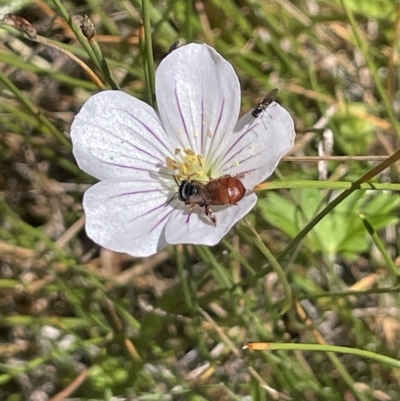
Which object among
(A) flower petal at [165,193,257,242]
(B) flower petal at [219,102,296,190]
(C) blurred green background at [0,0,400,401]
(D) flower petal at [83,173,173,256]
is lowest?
(C) blurred green background at [0,0,400,401]

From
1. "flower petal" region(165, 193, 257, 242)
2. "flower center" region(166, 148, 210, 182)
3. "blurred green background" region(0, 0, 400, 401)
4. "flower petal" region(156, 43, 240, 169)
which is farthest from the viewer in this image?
"blurred green background" region(0, 0, 400, 401)

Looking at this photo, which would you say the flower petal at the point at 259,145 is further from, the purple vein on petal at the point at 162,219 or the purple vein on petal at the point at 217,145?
the purple vein on petal at the point at 162,219

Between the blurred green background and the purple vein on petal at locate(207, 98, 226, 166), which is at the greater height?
the purple vein on petal at locate(207, 98, 226, 166)

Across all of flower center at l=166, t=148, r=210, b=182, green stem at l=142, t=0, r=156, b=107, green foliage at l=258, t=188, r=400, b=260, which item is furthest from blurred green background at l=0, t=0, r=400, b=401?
green stem at l=142, t=0, r=156, b=107

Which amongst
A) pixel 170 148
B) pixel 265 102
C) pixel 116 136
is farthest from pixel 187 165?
pixel 265 102

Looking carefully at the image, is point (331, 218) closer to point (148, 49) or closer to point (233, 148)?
point (233, 148)

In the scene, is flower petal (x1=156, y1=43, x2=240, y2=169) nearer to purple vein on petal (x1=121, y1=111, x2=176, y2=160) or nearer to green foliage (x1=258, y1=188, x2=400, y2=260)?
purple vein on petal (x1=121, y1=111, x2=176, y2=160)

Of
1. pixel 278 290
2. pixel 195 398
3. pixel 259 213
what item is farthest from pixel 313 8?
pixel 195 398
